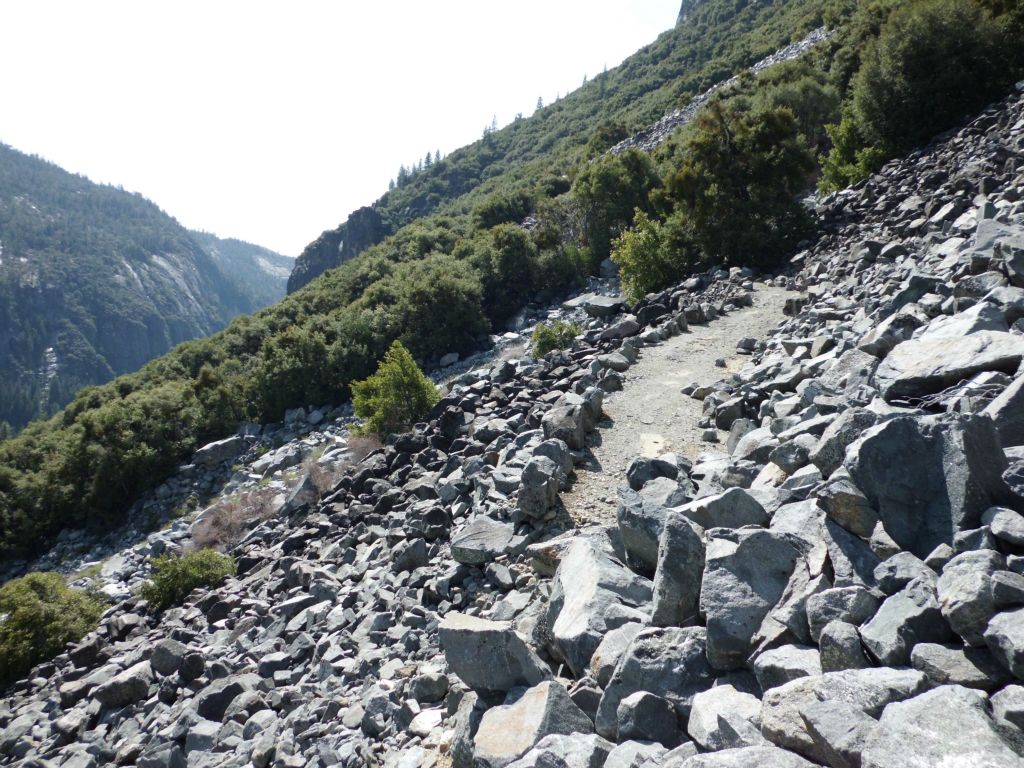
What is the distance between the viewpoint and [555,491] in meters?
8.69

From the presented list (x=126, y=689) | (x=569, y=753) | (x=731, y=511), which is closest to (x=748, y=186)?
(x=731, y=511)

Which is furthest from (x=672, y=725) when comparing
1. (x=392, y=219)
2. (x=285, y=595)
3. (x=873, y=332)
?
(x=392, y=219)

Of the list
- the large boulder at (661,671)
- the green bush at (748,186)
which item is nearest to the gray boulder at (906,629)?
the large boulder at (661,671)

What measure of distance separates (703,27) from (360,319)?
8062 cm

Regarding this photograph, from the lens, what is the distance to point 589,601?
17.1 ft

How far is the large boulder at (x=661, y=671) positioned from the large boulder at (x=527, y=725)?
22cm

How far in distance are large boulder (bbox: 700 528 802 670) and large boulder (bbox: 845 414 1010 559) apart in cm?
70

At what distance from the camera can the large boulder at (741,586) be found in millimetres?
3969

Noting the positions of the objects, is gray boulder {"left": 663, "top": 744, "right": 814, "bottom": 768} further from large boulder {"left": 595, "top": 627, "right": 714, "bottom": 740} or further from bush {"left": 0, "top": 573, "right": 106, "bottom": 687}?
bush {"left": 0, "top": 573, "right": 106, "bottom": 687}

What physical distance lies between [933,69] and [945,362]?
20871 millimetres

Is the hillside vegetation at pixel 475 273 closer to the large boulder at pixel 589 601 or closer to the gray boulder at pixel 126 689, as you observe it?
the large boulder at pixel 589 601

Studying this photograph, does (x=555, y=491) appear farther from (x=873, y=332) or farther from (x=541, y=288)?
(x=541, y=288)

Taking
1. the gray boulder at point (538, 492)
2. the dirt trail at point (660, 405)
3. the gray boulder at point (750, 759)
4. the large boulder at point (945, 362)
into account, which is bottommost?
the dirt trail at point (660, 405)

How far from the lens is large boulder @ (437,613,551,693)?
4.98m
